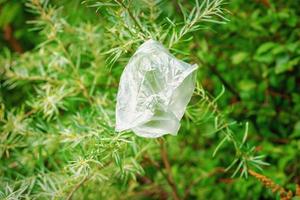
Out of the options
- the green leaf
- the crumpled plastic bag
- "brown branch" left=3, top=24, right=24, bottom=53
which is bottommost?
"brown branch" left=3, top=24, right=24, bottom=53

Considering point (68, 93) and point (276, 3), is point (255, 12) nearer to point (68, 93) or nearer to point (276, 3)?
point (276, 3)

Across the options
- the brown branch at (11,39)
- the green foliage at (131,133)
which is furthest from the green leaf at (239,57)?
the brown branch at (11,39)

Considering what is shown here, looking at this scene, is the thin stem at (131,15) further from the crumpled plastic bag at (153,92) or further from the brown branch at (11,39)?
the brown branch at (11,39)

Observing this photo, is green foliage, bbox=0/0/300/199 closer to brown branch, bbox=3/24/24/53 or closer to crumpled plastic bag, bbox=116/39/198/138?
crumpled plastic bag, bbox=116/39/198/138

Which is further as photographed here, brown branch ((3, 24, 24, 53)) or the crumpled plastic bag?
brown branch ((3, 24, 24, 53))

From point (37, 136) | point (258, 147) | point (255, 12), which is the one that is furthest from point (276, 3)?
point (37, 136)

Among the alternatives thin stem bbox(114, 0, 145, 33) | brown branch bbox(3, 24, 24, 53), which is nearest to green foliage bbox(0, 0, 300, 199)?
thin stem bbox(114, 0, 145, 33)
